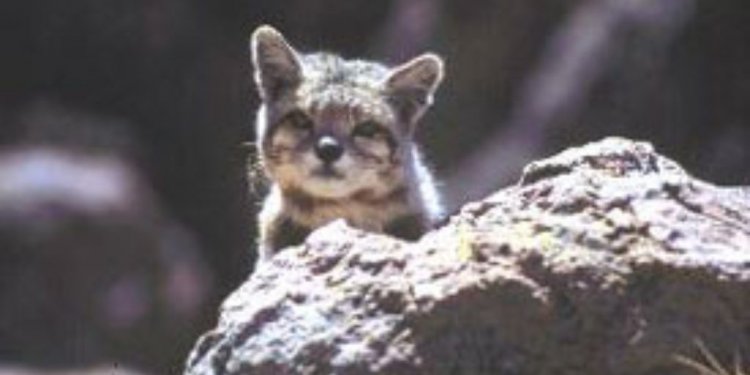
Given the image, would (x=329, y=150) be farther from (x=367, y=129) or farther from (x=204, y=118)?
(x=204, y=118)

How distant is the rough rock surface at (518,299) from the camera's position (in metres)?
4.35

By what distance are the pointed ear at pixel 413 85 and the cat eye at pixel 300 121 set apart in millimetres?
399

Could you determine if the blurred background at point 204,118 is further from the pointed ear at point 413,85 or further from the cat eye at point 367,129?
the cat eye at point 367,129

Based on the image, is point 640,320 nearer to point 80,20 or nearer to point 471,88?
point 471,88

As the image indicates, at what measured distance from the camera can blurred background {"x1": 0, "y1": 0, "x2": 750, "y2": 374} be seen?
551 inches

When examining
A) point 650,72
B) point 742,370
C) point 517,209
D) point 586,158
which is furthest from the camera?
point 650,72

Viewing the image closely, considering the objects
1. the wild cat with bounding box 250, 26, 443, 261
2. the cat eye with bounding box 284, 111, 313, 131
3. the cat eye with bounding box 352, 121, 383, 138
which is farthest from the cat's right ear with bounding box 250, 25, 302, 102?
the cat eye with bounding box 352, 121, 383, 138

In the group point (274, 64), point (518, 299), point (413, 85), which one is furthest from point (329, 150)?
point (518, 299)

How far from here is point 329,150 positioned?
24.1 feet

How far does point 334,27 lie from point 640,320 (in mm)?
13239

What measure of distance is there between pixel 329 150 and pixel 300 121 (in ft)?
0.86

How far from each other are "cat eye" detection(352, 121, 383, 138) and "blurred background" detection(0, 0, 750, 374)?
5.53 m

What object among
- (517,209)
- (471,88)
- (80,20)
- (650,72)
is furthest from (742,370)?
(80,20)

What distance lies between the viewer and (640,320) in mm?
4344
